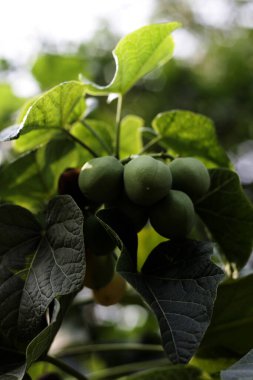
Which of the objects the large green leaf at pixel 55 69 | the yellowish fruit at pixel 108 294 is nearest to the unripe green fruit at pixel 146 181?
the yellowish fruit at pixel 108 294

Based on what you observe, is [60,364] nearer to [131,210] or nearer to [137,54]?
[131,210]

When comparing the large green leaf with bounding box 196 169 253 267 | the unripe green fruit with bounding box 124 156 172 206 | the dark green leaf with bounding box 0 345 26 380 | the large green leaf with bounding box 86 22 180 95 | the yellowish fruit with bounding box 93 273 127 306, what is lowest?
the yellowish fruit with bounding box 93 273 127 306

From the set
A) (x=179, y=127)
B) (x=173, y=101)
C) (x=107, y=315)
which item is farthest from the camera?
(x=173, y=101)

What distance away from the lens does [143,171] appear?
89 cm

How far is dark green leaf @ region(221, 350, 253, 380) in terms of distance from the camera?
2.30 feet

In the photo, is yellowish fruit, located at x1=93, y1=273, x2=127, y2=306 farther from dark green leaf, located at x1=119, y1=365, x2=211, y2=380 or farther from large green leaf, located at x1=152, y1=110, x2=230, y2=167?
→ large green leaf, located at x1=152, y1=110, x2=230, y2=167

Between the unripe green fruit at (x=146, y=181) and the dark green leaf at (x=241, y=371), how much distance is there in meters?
0.27

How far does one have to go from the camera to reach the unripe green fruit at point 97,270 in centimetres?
101

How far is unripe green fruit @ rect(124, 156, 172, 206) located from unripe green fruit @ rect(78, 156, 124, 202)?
18 millimetres

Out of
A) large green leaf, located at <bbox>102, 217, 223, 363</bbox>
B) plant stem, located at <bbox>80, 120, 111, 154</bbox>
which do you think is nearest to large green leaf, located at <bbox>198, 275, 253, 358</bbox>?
large green leaf, located at <bbox>102, 217, 223, 363</bbox>

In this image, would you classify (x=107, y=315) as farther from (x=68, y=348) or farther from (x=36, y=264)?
(x=36, y=264)

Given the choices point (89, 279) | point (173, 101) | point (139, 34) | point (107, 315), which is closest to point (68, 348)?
point (89, 279)

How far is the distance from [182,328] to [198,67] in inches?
110

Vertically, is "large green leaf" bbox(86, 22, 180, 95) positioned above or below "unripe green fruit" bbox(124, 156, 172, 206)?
above
